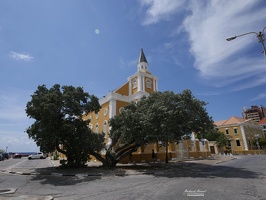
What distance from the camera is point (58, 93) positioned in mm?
18516

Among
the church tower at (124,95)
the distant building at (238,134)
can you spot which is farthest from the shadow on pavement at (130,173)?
the distant building at (238,134)

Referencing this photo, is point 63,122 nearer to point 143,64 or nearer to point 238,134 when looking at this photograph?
point 143,64

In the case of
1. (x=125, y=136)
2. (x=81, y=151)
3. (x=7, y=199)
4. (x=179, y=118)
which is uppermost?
(x=179, y=118)

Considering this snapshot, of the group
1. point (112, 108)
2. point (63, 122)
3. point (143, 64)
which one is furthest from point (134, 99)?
point (63, 122)

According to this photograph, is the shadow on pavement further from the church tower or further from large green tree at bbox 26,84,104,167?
the church tower

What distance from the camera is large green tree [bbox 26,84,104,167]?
17.3m

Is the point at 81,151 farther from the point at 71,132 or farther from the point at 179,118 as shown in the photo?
the point at 179,118

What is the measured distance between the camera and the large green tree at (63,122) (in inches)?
682

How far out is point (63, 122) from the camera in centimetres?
1822

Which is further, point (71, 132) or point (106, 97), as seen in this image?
point (106, 97)

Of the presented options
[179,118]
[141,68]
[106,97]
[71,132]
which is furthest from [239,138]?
[71,132]

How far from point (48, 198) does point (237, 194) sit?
7.66m

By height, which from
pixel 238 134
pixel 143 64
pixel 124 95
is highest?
pixel 143 64

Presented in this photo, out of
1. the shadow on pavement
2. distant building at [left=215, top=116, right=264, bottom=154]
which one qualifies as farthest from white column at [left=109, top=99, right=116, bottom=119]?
distant building at [left=215, top=116, right=264, bottom=154]
